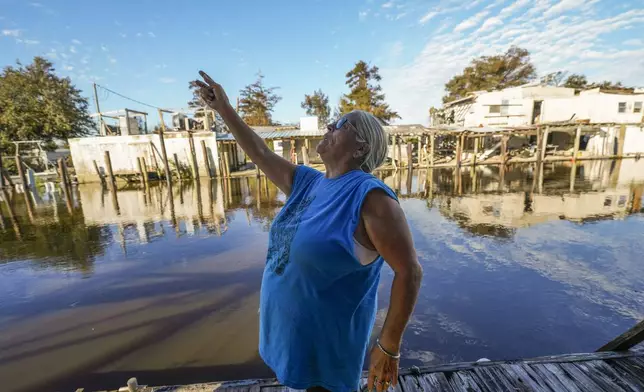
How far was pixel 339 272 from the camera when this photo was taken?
118 centimetres

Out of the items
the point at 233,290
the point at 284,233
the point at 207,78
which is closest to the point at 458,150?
the point at 233,290

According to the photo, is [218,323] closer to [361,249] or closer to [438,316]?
[438,316]

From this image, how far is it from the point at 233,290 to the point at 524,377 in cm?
413

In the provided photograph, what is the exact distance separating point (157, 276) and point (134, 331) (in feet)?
5.88

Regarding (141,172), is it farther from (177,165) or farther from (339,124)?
(339,124)

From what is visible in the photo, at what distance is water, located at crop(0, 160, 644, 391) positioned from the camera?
138 inches

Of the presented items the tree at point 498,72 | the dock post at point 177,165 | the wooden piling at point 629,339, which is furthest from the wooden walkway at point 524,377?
the tree at point 498,72

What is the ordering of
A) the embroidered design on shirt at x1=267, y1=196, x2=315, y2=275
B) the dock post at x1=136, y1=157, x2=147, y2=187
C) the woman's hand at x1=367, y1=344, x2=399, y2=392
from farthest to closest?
1. the dock post at x1=136, y1=157, x2=147, y2=187
2. the embroidered design on shirt at x1=267, y1=196, x2=315, y2=275
3. the woman's hand at x1=367, y1=344, x2=399, y2=392

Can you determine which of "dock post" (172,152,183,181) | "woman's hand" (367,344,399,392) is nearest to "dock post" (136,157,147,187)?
"dock post" (172,152,183,181)

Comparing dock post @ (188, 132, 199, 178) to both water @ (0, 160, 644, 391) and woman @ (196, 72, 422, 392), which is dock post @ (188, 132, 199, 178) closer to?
water @ (0, 160, 644, 391)

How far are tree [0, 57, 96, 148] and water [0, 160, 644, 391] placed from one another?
20729mm

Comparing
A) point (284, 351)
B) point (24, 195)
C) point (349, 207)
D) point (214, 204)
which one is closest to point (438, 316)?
point (284, 351)

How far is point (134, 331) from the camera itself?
4.05 metres

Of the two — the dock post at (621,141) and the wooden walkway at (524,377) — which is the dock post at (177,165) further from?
the dock post at (621,141)
